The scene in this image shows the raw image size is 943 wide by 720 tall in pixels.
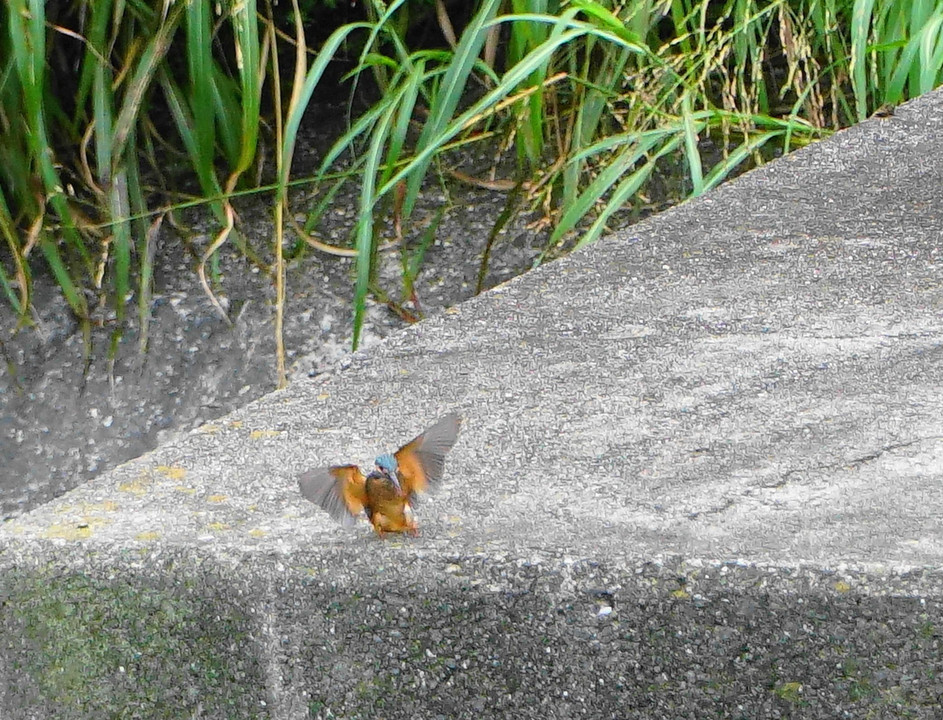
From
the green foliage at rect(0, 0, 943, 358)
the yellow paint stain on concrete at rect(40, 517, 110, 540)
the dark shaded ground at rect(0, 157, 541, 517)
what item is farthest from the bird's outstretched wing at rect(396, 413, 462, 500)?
the dark shaded ground at rect(0, 157, 541, 517)

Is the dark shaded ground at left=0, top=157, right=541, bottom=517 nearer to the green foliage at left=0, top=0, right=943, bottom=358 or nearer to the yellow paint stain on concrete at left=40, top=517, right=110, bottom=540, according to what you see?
the green foliage at left=0, top=0, right=943, bottom=358

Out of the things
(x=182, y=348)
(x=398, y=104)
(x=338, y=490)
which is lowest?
(x=182, y=348)

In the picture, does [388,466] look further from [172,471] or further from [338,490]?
[172,471]

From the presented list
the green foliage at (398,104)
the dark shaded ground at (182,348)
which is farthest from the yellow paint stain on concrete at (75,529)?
the dark shaded ground at (182,348)

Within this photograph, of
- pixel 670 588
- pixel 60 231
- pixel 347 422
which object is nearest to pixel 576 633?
pixel 670 588

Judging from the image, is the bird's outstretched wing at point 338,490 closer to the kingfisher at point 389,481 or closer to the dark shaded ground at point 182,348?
the kingfisher at point 389,481

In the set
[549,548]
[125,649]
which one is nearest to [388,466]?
[549,548]
